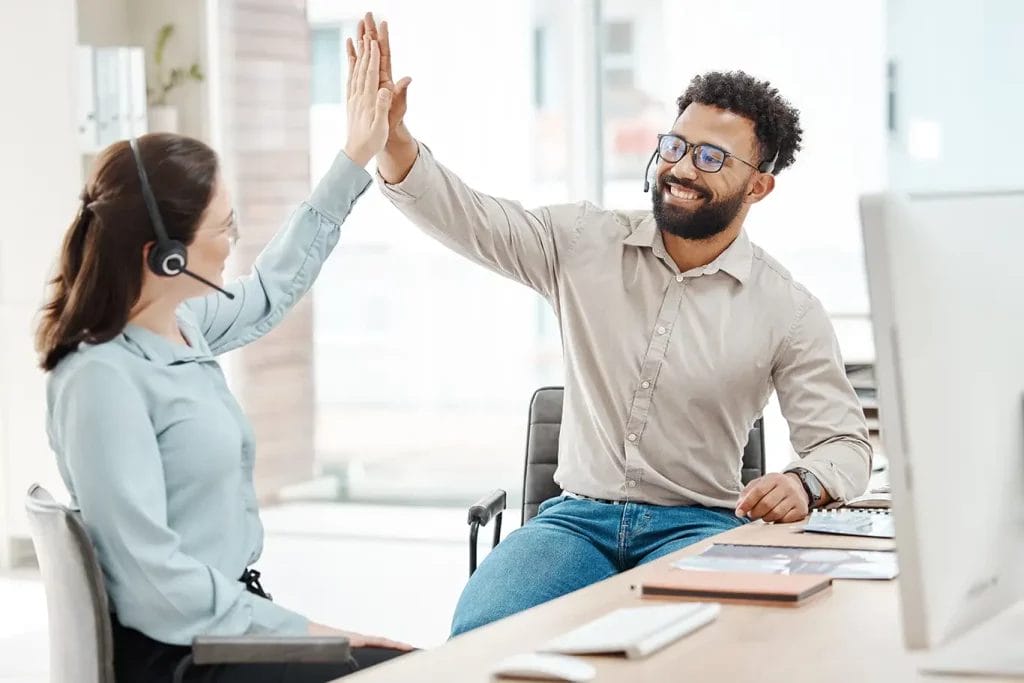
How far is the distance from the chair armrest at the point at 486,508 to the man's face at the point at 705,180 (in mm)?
628

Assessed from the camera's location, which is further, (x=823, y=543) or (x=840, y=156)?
(x=840, y=156)

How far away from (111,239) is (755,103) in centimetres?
133

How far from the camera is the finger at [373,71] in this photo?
99.7 inches

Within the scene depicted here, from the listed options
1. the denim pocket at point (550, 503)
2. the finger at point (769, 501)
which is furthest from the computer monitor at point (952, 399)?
the denim pocket at point (550, 503)

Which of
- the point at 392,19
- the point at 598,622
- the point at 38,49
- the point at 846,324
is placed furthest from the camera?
the point at 392,19

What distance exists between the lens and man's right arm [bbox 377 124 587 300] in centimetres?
265

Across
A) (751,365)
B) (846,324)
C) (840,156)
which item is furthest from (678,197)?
(840,156)

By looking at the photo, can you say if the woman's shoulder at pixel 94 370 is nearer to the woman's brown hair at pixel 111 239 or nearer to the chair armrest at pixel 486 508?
the woman's brown hair at pixel 111 239

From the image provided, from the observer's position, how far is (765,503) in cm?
230

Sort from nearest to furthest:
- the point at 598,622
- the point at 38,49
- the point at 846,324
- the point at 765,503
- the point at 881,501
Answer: the point at 598,622, the point at 765,503, the point at 881,501, the point at 846,324, the point at 38,49

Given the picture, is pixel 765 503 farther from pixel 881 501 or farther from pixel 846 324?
pixel 846 324

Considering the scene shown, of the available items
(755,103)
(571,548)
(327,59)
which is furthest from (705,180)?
(327,59)

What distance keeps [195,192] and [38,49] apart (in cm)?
324

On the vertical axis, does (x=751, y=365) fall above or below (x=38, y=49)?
below
